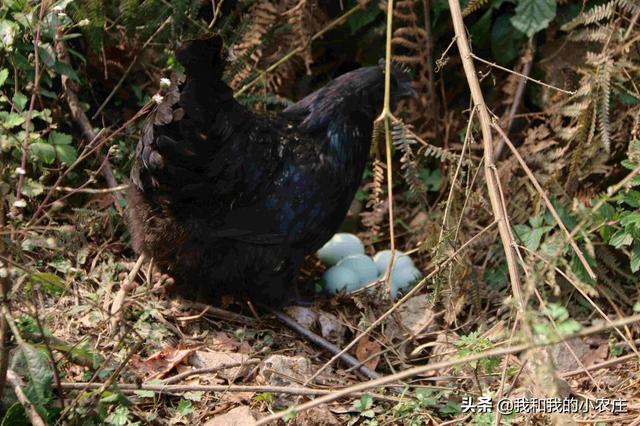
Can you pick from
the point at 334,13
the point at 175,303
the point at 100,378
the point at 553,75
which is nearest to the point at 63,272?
the point at 175,303

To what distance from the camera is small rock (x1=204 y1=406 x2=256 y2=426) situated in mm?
2978

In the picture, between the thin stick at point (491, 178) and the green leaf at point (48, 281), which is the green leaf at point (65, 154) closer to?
the green leaf at point (48, 281)

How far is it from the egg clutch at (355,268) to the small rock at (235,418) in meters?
1.32

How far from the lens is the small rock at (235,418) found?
2978 millimetres

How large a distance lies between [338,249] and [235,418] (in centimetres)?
168

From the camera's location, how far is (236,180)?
3.74 meters

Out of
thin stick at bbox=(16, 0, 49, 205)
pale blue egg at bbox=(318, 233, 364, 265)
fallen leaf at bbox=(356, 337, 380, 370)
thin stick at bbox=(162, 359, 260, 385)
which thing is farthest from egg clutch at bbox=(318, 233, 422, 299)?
thin stick at bbox=(16, 0, 49, 205)

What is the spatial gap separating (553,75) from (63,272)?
9.84ft

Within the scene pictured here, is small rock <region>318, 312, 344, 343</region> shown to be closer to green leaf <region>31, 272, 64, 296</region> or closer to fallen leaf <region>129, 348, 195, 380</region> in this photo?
fallen leaf <region>129, 348, 195, 380</region>

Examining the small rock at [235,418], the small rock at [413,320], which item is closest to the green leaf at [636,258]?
the small rock at [413,320]

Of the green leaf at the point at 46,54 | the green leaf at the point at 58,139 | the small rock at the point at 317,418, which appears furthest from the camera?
the green leaf at the point at 58,139

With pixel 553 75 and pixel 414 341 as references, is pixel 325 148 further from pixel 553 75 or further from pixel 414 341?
pixel 553 75

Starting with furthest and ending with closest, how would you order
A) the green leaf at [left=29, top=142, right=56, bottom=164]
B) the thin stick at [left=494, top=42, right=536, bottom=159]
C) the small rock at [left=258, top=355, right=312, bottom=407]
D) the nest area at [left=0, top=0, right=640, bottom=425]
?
the thin stick at [left=494, top=42, right=536, bottom=159]
the green leaf at [left=29, top=142, right=56, bottom=164]
the small rock at [left=258, top=355, right=312, bottom=407]
the nest area at [left=0, top=0, right=640, bottom=425]

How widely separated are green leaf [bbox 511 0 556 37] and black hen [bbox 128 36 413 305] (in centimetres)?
101
